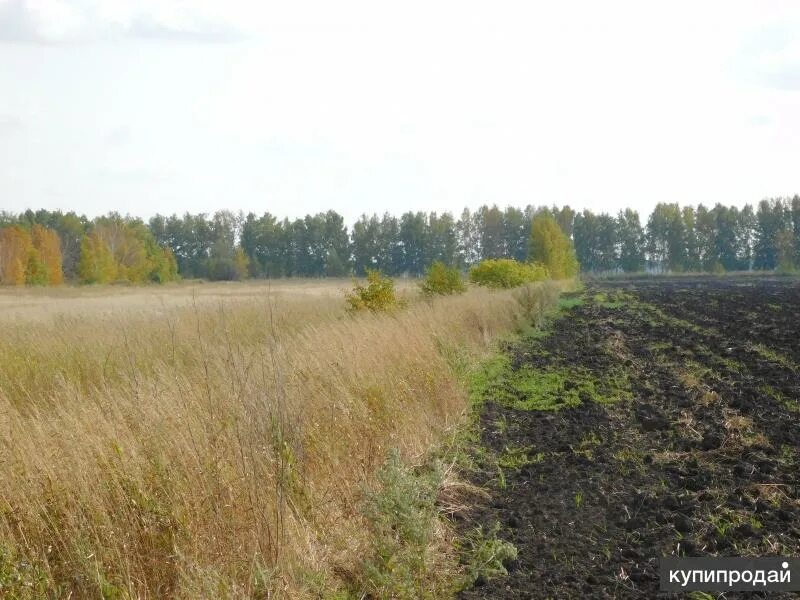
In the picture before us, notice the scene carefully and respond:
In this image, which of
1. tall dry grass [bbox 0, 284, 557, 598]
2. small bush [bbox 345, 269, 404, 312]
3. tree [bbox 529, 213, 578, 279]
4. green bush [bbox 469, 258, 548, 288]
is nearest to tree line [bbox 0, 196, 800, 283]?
tree [bbox 529, 213, 578, 279]

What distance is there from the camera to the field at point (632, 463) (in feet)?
19.2

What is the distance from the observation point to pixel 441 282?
2916 centimetres

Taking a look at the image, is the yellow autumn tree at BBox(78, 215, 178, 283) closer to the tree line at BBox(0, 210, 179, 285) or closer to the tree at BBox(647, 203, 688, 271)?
the tree line at BBox(0, 210, 179, 285)

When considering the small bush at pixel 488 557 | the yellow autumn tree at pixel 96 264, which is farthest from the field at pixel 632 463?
the yellow autumn tree at pixel 96 264

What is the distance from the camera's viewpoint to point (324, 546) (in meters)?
5.70

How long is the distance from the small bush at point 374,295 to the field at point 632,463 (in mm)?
4522

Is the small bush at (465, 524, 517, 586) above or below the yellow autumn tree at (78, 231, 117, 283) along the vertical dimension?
below

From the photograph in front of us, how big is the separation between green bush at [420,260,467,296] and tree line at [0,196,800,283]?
56.6 metres

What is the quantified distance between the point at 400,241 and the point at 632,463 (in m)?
95.7

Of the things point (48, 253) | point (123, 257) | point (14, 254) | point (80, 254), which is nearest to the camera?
point (14, 254)

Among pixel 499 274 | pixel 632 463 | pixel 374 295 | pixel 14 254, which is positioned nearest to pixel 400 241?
pixel 14 254

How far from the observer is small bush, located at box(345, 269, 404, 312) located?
2086 cm

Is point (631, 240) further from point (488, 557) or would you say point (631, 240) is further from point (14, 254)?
point (488, 557)

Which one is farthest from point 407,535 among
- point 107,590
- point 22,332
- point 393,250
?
point 393,250
